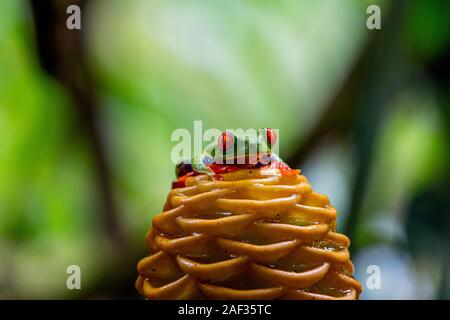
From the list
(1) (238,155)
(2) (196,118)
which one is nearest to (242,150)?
(1) (238,155)

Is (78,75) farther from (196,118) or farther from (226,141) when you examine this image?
(226,141)

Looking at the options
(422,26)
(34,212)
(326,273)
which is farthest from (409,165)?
(34,212)

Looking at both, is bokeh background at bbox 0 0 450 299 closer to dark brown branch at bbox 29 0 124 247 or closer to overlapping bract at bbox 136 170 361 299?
dark brown branch at bbox 29 0 124 247

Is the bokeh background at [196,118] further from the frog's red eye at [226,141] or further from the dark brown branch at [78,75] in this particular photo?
the frog's red eye at [226,141]

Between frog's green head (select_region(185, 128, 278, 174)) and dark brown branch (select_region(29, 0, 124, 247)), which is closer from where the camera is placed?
frog's green head (select_region(185, 128, 278, 174))

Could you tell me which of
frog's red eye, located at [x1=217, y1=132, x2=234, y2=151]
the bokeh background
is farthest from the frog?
the bokeh background

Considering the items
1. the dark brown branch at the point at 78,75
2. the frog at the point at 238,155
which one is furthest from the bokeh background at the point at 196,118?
the frog at the point at 238,155
